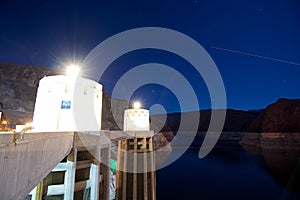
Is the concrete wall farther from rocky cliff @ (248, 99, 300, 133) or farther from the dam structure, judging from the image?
rocky cliff @ (248, 99, 300, 133)

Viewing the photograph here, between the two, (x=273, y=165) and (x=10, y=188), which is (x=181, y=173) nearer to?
(x=273, y=165)

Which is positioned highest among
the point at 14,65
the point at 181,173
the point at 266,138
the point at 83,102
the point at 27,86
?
the point at 14,65

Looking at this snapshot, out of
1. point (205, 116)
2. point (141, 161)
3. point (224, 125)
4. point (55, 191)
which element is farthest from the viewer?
point (205, 116)

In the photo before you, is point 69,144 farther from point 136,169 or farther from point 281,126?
point 281,126

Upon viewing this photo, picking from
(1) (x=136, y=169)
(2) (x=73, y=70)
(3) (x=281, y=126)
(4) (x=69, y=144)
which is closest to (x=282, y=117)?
(3) (x=281, y=126)

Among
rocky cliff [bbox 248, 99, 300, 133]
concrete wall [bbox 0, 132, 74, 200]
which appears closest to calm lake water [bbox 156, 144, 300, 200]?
concrete wall [bbox 0, 132, 74, 200]

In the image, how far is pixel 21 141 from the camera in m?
1.87

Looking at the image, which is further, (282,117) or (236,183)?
(282,117)

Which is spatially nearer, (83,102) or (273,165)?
(83,102)

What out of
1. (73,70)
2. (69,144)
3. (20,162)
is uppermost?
(73,70)

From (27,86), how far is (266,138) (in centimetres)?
11030

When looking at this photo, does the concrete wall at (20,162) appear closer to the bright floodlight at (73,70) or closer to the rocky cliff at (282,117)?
the bright floodlight at (73,70)

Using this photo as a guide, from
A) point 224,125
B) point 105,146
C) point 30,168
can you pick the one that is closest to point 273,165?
point 105,146

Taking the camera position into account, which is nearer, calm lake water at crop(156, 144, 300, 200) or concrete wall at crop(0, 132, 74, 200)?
concrete wall at crop(0, 132, 74, 200)
